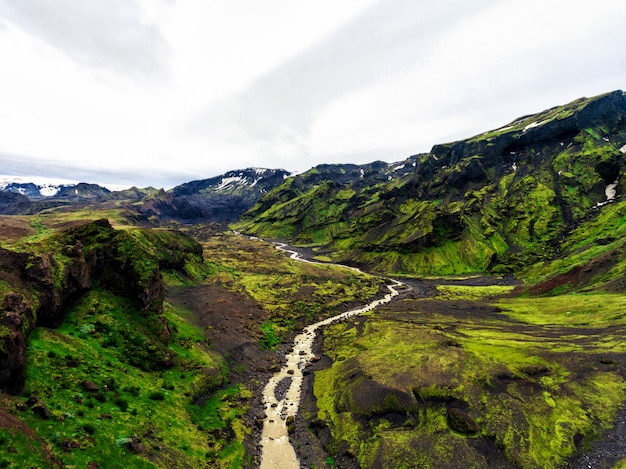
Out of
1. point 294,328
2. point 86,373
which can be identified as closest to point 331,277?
point 294,328

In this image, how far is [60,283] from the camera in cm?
4259

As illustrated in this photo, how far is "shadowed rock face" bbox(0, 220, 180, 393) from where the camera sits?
2855cm

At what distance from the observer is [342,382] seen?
5200cm

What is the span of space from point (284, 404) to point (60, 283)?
37043 mm

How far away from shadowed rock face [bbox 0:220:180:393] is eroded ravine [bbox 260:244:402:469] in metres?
20.5

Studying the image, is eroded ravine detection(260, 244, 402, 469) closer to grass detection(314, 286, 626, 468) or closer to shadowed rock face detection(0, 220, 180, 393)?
grass detection(314, 286, 626, 468)

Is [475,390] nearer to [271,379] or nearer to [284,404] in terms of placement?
[284,404]

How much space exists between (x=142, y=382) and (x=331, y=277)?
113 meters

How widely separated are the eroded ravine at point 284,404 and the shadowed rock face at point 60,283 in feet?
67.4

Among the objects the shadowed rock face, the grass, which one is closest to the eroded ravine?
the grass

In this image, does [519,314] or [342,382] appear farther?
[519,314]

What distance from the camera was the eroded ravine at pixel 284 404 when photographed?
128 feet

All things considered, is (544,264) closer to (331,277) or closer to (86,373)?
(331,277)

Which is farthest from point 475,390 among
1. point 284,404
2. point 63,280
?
point 63,280
